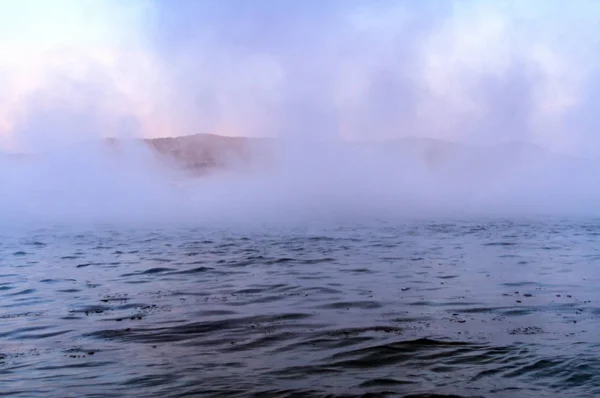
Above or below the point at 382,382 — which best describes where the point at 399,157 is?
above

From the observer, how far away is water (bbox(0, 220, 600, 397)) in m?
6.76

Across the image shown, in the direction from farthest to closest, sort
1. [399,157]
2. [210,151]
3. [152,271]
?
[210,151], [399,157], [152,271]

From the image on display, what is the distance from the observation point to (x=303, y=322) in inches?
367

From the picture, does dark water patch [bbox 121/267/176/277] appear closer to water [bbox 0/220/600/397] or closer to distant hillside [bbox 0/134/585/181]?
water [bbox 0/220/600/397]

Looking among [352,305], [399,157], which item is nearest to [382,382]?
[352,305]

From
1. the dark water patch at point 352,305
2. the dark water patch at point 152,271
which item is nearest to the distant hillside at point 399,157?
the dark water patch at point 152,271

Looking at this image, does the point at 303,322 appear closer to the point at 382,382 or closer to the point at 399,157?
the point at 382,382

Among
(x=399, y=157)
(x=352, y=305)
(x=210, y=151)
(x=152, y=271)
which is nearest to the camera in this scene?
(x=352, y=305)

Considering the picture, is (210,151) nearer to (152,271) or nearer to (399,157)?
(399,157)

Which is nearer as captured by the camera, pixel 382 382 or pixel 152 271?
pixel 382 382

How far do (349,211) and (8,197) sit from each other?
2394 cm

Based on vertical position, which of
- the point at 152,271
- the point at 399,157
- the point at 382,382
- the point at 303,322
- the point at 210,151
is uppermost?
the point at 210,151

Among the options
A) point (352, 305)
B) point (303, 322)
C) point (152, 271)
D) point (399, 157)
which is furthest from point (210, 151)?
point (303, 322)

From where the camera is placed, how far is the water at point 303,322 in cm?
676
